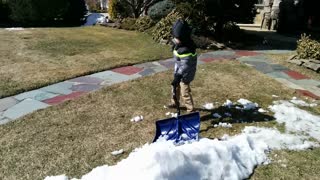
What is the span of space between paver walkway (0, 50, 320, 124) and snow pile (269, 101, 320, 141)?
1.13m

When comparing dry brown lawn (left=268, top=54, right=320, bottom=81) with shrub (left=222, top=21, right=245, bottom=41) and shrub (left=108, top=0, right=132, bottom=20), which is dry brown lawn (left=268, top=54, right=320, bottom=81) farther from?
shrub (left=108, top=0, right=132, bottom=20)

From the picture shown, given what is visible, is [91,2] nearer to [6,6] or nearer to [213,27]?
[6,6]

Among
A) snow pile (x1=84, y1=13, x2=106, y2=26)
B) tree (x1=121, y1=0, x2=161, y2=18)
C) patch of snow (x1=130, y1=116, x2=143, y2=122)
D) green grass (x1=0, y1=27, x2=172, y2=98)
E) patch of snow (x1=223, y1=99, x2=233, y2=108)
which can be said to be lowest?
snow pile (x1=84, y1=13, x2=106, y2=26)

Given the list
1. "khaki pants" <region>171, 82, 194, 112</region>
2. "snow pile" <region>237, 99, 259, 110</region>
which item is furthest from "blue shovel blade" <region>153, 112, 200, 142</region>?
"snow pile" <region>237, 99, 259, 110</region>

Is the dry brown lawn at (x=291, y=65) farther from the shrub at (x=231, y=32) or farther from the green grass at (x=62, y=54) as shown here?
the green grass at (x=62, y=54)

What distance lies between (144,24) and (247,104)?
29.1 ft

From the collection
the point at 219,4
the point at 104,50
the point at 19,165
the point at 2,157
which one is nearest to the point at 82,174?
the point at 19,165

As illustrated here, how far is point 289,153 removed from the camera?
17.5 ft

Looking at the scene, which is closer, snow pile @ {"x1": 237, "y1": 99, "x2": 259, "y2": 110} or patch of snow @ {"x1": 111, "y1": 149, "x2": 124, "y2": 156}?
patch of snow @ {"x1": 111, "y1": 149, "x2": 124, "y2": 156}

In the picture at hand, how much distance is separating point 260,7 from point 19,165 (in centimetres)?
1654

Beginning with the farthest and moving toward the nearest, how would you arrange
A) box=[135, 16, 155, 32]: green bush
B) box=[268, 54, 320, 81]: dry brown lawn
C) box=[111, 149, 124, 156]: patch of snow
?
1. box=[135, 16, 155, 32]: green bush
2. box=[268, 54, 320, 81]: dry brown lawn
3. box=[111, 149, 124, 156]: patch of snow

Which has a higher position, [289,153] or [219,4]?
[219,4]

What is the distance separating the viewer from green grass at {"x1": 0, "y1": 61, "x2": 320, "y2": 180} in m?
4.94

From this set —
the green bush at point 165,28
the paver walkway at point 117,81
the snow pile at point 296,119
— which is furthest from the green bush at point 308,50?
the green bush at point 165,28
